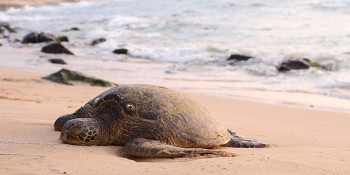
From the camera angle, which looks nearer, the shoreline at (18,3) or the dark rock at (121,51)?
the dark rock at (121,51)

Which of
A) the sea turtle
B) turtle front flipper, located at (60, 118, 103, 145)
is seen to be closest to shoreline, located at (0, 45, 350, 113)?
the sea turtle

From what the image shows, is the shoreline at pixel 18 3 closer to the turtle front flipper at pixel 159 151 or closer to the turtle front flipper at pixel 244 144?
the turtle front flipper at pixel 244 144

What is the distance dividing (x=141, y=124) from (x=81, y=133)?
0.48 m

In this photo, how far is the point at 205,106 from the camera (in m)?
6.73

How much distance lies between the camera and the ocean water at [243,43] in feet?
32.1

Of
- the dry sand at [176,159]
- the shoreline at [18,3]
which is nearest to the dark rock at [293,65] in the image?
the dry sand at [176,159]

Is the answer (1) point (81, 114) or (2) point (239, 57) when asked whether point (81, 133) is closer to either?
(1) point (81, 114)

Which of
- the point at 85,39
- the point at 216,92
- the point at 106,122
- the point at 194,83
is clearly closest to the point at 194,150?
the point at 106,122

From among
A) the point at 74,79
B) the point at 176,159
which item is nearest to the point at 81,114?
the point at 176,159

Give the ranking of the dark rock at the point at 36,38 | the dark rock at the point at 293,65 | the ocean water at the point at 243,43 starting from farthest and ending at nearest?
the dark rock at the point at 36,38 < the dark rock at the point at 293,65 < the ocean water at the point at 243,43

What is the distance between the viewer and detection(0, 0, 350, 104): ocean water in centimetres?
980

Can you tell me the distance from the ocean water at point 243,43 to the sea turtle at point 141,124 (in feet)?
15.6

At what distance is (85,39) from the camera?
726 inches

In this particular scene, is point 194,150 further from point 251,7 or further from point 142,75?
point 251,7
